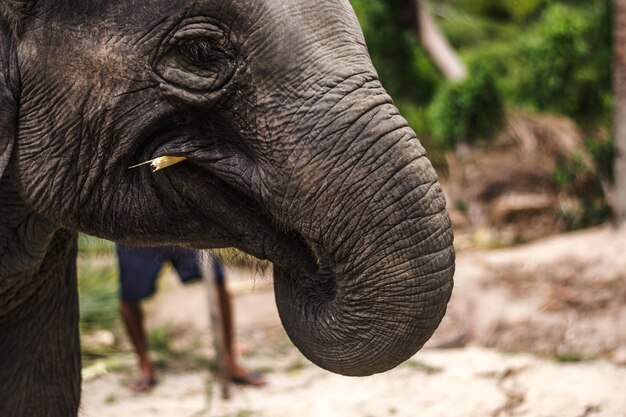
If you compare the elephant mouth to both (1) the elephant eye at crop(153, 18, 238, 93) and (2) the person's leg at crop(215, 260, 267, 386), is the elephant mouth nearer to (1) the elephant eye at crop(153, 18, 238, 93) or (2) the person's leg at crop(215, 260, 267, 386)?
(1) the elephant eye at crop(153, 18, 238, 93)

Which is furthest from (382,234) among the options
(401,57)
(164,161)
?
(401,57)

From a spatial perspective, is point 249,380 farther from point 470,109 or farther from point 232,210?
point 470,109

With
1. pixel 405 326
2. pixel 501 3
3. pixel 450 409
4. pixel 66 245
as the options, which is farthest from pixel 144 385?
pixel 501 3

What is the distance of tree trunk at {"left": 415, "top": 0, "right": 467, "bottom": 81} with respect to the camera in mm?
11508

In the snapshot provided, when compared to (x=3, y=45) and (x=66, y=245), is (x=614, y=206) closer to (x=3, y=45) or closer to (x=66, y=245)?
(x=66, y=245)

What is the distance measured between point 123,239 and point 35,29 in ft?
1.75

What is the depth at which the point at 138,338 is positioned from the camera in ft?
20.1

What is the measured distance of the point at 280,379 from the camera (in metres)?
6.22

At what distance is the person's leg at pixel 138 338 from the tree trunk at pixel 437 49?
6050 mm

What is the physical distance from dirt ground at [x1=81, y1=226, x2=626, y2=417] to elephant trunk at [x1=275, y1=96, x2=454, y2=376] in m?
1.99

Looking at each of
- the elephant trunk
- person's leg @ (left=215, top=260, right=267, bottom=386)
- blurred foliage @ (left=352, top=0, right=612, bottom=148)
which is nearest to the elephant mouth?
the elephant trunk

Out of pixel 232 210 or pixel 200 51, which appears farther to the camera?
pixel 232 210

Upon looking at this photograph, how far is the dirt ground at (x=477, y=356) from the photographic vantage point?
5273 mm

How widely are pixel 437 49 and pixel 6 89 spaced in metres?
9.51
